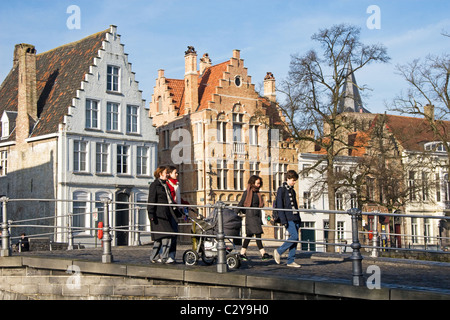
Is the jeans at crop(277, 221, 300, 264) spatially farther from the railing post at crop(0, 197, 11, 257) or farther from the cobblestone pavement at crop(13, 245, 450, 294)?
the railing post at crop(0, 197, 11, 257)

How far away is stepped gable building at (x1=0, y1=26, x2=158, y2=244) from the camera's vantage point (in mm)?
38188

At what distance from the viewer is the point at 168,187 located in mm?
12531

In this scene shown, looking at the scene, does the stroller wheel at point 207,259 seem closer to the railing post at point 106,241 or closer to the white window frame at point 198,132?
the railing post at point 106,241

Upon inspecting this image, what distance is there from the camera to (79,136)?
3866 centimetres

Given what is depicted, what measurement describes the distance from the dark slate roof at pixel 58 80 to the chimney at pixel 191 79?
9.41 metres

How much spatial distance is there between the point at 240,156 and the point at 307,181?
743 centimetres

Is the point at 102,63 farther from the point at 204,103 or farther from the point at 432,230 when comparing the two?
the point at 432,230

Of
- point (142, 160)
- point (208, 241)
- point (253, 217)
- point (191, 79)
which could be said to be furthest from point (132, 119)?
point (208, 241)

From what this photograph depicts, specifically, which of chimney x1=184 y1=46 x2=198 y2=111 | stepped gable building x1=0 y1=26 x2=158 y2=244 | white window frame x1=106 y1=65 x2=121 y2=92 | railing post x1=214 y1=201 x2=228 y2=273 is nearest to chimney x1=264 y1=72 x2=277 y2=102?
chimney x1=184 y1=46 x2=198 y2=111

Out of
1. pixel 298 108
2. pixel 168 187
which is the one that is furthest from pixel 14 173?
pixel 168 187

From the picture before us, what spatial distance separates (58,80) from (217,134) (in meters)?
13.0

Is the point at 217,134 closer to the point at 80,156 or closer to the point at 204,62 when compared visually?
the point at 204,62

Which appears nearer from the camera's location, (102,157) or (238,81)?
(102,157)

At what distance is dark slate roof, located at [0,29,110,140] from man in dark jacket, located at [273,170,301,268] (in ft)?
90.8
